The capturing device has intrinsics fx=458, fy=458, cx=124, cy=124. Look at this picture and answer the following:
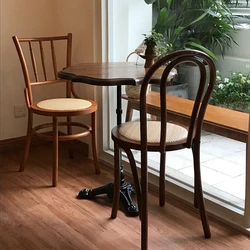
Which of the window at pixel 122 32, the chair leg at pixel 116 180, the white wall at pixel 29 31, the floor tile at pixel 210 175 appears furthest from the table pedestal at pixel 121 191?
the white wall at pixel 29 31

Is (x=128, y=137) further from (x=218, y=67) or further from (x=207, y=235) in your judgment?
(x=218, y=67)

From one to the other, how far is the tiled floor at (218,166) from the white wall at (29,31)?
0.85 m

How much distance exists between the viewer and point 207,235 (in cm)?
233

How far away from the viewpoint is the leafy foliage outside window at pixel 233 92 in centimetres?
254

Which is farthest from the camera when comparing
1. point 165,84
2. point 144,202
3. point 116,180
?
point 116,180

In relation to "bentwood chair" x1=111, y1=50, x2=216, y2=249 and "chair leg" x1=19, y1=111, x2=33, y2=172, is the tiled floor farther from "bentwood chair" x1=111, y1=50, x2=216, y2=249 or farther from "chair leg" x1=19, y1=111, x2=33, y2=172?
"chair leg" x1=19, y1=111, x2=33, y2=172

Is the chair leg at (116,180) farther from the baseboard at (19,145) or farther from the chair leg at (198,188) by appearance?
the baseboard at (19,145)

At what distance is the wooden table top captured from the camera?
7.22ft

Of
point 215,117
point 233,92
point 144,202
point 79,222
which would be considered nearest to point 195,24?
point 233,92

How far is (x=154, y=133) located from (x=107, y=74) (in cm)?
39

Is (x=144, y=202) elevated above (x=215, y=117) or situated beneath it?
situated beneath

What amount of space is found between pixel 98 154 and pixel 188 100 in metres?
0.89

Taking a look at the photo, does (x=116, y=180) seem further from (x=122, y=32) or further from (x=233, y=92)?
(x=122, y=32)

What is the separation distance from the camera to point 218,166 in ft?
9.74
